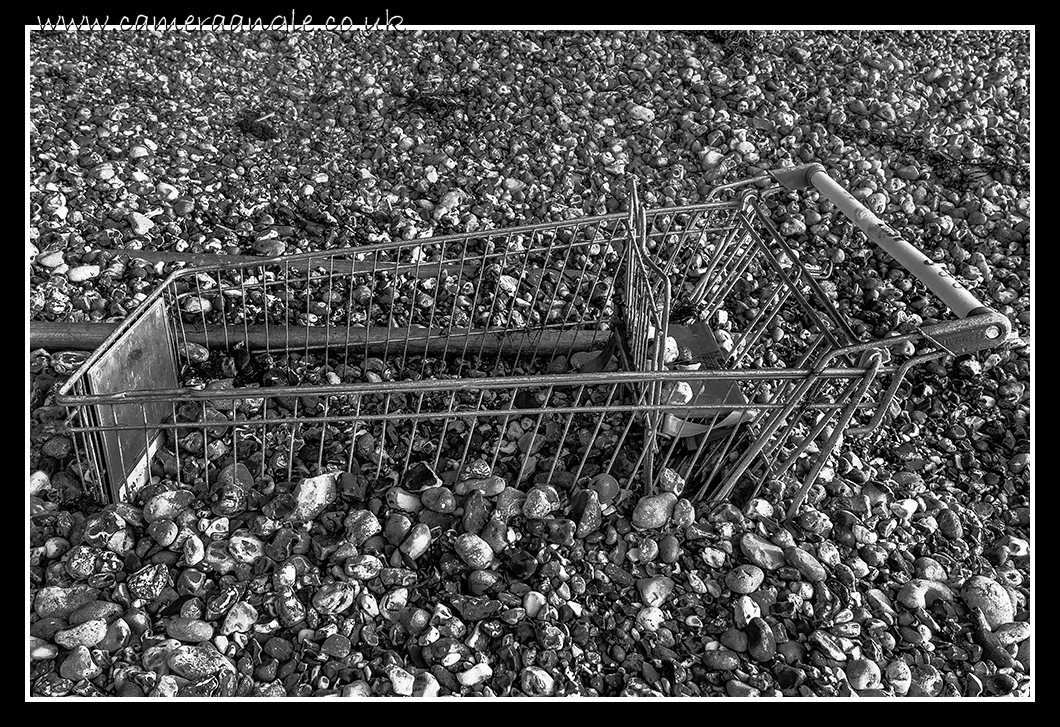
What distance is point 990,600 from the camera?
2523mm

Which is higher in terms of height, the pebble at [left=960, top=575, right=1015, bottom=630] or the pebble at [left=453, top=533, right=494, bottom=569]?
the pebble at [left=960, top=575, right=1015, bottom=630]

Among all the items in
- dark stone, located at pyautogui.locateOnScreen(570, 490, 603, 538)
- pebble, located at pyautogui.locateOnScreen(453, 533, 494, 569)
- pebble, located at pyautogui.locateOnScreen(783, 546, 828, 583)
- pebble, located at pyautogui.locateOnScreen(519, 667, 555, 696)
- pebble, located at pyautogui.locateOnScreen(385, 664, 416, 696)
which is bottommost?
pebble, located at pyautogui.locateOnScreen(385, 664, 416, 696)

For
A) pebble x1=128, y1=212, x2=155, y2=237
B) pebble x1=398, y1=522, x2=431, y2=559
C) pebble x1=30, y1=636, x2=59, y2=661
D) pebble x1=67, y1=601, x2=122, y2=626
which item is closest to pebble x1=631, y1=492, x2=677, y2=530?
pebble x1=398, y1=522, x2=431, y2=559

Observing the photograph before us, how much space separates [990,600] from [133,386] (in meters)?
2.80

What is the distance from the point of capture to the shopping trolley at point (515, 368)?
2422 millimetres

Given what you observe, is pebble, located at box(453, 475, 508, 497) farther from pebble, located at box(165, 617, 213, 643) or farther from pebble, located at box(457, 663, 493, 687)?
pebble, located at box(165, 617, 213, 643)

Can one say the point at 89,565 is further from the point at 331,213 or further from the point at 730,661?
the point at 331,213

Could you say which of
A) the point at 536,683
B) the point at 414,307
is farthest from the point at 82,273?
the point at 536,683

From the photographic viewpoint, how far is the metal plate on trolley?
2537 millimetres

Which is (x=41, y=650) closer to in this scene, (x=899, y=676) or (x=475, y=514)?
(x=475, y=514)

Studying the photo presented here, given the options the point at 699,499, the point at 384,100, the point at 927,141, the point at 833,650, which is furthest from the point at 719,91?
the point at 833,650

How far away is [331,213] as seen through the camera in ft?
15.0

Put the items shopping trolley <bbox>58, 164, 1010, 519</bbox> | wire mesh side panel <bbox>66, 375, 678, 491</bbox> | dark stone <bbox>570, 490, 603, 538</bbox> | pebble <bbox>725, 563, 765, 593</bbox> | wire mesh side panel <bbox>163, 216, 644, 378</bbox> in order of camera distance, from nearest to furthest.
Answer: shopping trolley <bbox>58, 164, 1010, 519</bbox>, pebble <bbox>725, 563, 765, 593</bbox>, dark stone <bbox>570, 490, 603, 538</bbox>, wire mesh side panel <bbox>66, 375, 678, 491</bbox>, wire mesh side panel <bbox>163, 216, 644, 378</bbox>

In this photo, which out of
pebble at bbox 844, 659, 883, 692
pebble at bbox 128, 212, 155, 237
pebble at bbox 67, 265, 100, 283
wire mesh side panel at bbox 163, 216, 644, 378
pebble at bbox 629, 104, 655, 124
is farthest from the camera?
pebble at bbox 629, 104, 655, 124
